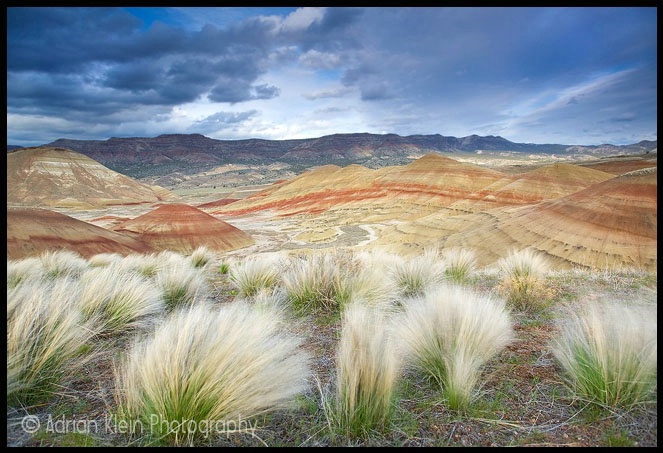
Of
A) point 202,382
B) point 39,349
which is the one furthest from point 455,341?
point 39,349

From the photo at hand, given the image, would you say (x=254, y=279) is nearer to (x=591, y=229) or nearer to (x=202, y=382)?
(x=202, y=382)

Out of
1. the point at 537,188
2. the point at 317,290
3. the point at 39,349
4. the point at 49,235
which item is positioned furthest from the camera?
the point at 537,188

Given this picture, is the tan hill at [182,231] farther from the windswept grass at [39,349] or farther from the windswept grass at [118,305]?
the windswept grass at [39,349]

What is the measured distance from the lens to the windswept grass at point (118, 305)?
11.7 feet

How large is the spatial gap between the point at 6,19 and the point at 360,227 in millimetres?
45289

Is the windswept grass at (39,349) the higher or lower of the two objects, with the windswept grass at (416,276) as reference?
higher

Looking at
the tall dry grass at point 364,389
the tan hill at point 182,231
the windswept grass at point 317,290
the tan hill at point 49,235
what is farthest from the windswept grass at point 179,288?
the tan hill at point 182,231

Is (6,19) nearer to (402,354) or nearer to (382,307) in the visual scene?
(402,354)

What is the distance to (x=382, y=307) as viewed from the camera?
423cm

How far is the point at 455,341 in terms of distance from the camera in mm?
2770

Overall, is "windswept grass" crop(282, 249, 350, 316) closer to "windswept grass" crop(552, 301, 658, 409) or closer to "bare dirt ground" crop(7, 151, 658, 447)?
"bare dirt ground" crop(7, 151, 658, 447)

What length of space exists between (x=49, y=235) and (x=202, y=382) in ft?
80.9

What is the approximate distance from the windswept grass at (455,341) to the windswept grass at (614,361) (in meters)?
0.53
